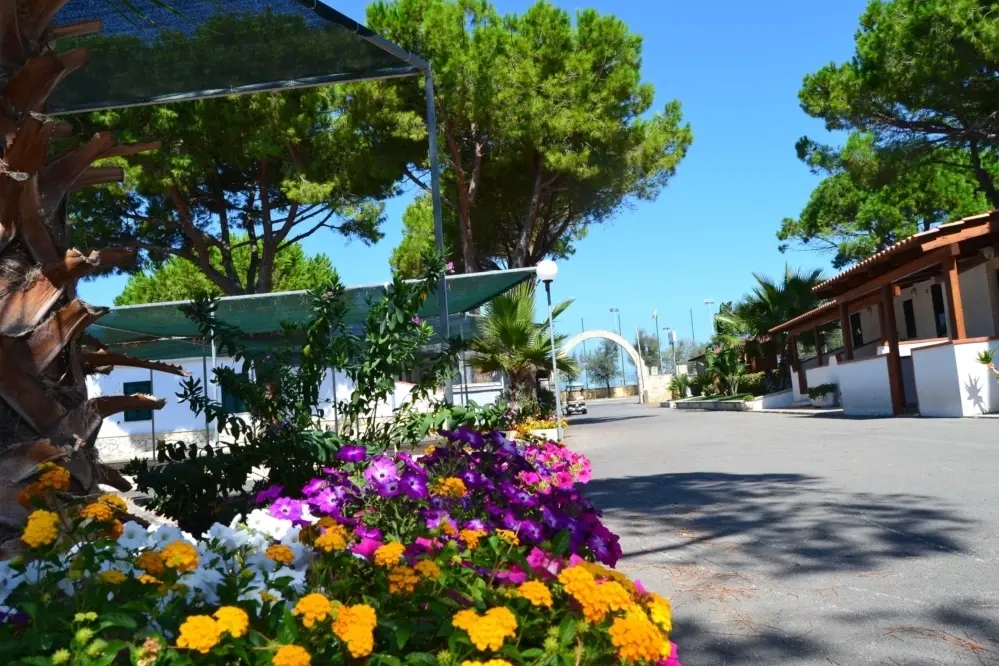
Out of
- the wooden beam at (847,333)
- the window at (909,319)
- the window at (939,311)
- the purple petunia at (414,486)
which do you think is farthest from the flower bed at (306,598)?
the window at (909,319)

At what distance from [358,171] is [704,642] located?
680 inches

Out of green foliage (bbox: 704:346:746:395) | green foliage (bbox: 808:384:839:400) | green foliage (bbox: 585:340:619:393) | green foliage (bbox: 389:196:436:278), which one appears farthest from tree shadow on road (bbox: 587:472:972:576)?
green foliage (bbox: 585:340:619:393)

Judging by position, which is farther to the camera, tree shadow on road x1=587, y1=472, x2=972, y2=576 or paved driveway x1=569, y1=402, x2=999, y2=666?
tree shadow on road x1=587, y1=472, x2=972, y2=576

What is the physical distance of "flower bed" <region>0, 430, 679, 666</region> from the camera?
4.66 feet

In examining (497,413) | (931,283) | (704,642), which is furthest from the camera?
(931,283)

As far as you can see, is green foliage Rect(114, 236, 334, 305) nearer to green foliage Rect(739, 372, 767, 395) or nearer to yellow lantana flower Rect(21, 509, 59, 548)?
green foliage Rect(739, 372, 767, 395)

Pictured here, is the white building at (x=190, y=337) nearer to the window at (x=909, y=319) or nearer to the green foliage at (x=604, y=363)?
the window at (x=909, y=319)

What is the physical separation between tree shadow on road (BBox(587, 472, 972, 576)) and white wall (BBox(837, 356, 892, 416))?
11134mm

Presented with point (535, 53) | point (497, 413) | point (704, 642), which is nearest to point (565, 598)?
point (704, 642)

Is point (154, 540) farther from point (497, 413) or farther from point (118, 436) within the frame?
point (118, 436)

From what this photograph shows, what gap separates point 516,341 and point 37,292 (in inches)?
618

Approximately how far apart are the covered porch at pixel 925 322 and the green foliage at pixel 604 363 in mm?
59335

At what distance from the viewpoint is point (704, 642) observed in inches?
125

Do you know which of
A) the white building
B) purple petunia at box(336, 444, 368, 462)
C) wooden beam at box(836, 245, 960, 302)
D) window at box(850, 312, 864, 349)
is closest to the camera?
purple petunia at box(336, 444, 368, 462)
